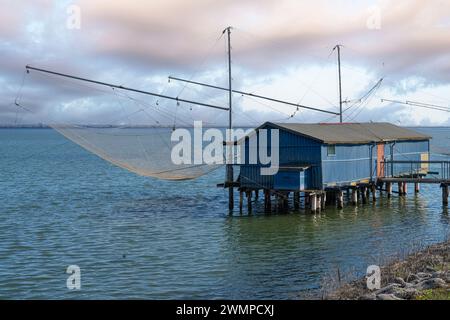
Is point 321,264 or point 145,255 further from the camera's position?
point 145,255

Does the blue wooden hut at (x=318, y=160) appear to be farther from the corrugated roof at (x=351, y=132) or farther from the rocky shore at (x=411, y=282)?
the rocky shore at (x=411, y=282)

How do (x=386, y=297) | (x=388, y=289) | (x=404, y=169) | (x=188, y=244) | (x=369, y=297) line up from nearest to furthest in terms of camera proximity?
1. (x=386, y=297)
2. (x=369, y=297)
3. (x=388, y=289)
4. (x=188, y=244)
5. (x=404, y=169)

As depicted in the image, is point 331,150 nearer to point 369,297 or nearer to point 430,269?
point 430,269

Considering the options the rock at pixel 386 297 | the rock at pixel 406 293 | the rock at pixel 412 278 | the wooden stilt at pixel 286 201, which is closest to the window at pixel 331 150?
the wooden stilt at pixel 286 201

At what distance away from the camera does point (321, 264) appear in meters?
23.4

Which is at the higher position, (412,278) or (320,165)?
(320,165)

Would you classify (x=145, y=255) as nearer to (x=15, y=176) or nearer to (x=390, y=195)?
(x=390, y=195)

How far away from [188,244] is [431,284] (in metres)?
13.7

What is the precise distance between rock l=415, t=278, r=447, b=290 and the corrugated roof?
1872cm

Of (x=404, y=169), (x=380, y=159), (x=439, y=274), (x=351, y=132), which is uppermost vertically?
(x=351, y=132)

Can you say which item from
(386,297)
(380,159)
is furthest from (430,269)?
(380,159)

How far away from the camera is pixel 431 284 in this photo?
661 inches

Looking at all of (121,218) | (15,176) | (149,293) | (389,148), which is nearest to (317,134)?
(389,148)
